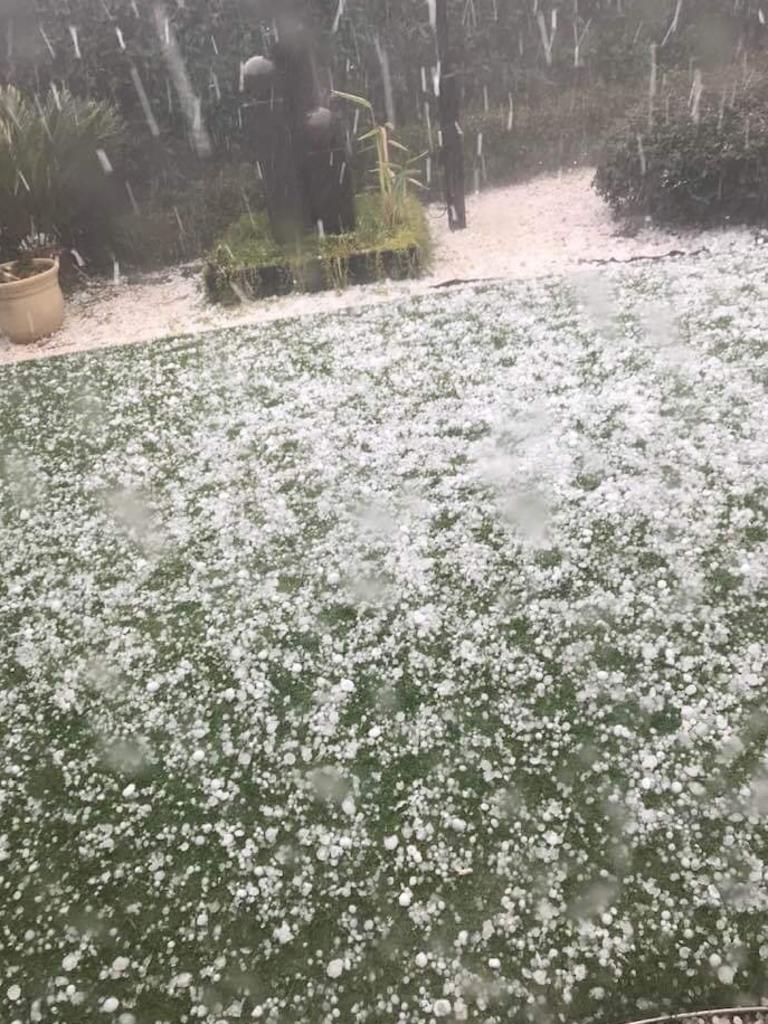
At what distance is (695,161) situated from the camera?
14.1 ft

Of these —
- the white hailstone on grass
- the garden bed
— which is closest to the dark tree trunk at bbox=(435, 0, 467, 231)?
the garden bed

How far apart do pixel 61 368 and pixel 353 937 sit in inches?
136

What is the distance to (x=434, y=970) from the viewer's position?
4.52 feet

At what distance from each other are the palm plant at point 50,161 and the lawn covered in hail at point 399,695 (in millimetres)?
2024

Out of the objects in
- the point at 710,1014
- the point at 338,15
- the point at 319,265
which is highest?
the point at 338,15

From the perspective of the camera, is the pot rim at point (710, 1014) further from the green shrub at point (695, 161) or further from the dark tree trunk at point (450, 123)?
the dark tree trunk at point (450, 123)

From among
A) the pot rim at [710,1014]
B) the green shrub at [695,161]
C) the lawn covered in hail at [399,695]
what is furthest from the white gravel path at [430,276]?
the pot rim at [710,1014]

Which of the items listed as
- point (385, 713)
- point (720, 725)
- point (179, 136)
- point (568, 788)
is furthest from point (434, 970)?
point (179, 136)

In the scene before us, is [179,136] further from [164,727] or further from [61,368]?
[164,727]

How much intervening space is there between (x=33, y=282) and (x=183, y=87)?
2422 millimetres

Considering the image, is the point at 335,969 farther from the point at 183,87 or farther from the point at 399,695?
the point at 183,87

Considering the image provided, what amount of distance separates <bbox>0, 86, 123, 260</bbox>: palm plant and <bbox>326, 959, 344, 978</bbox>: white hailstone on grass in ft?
15.6

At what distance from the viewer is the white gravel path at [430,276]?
169 inches

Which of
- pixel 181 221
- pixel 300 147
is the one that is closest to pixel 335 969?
pixel 300 147
